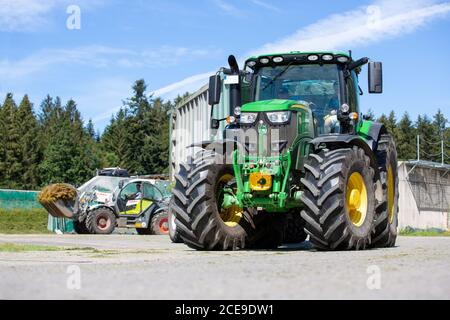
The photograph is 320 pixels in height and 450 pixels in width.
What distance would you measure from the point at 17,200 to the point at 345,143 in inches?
831

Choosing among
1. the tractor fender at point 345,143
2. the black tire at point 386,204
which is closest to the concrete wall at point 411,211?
the black tire at point 386,204

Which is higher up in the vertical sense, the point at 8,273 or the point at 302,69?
the point at 302,69

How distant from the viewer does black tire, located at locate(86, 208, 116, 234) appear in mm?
20375

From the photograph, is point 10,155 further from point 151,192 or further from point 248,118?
point 248,118

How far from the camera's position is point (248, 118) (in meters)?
9.52

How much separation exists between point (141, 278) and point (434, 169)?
29.9 m

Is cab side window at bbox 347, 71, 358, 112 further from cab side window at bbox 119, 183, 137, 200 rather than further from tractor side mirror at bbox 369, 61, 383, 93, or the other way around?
cab side window at bbox 119, 183, 137, 200

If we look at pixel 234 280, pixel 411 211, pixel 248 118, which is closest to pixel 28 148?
pixel 411 211

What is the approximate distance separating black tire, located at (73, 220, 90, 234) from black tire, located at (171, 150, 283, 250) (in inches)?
479

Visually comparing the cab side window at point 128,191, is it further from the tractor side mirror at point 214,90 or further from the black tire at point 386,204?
the tractor side mirror at point 214,90

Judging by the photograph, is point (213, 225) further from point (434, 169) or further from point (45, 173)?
point (45, 173)

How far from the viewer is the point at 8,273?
5.70m

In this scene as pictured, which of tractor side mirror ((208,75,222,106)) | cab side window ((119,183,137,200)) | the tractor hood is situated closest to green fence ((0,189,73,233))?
cab side window ((119,183,137,200))
